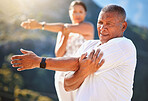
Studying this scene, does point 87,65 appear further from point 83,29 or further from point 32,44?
point 32,44

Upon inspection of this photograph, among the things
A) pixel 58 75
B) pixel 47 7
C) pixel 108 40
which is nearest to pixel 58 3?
pixel 47 7

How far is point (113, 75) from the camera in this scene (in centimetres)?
118

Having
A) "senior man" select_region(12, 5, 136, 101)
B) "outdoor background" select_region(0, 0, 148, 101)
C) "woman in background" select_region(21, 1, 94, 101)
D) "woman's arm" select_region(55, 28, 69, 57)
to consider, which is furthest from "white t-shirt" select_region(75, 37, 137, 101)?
"outdoor background" select_region(0, 0, 148, 101)

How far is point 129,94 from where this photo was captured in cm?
123

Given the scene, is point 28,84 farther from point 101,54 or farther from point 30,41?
point 101,54

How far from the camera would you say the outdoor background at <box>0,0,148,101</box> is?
4.25 meters

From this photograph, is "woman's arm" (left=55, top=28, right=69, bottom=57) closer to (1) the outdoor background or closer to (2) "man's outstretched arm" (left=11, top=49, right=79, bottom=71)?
(2) "man's outstretched arm" (left=11, top=49, right=79, bottom=71)

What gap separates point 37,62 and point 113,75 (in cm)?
44

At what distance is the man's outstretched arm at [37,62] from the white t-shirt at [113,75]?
0.14 metres

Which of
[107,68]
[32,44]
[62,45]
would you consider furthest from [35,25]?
[32,44]

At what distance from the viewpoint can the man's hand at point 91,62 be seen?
1.15m

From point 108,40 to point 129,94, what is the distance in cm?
35

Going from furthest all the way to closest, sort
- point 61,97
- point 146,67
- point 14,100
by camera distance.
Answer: point 146,67 < point 14,100 < point 61,97

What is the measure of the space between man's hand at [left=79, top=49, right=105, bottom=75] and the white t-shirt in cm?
2
